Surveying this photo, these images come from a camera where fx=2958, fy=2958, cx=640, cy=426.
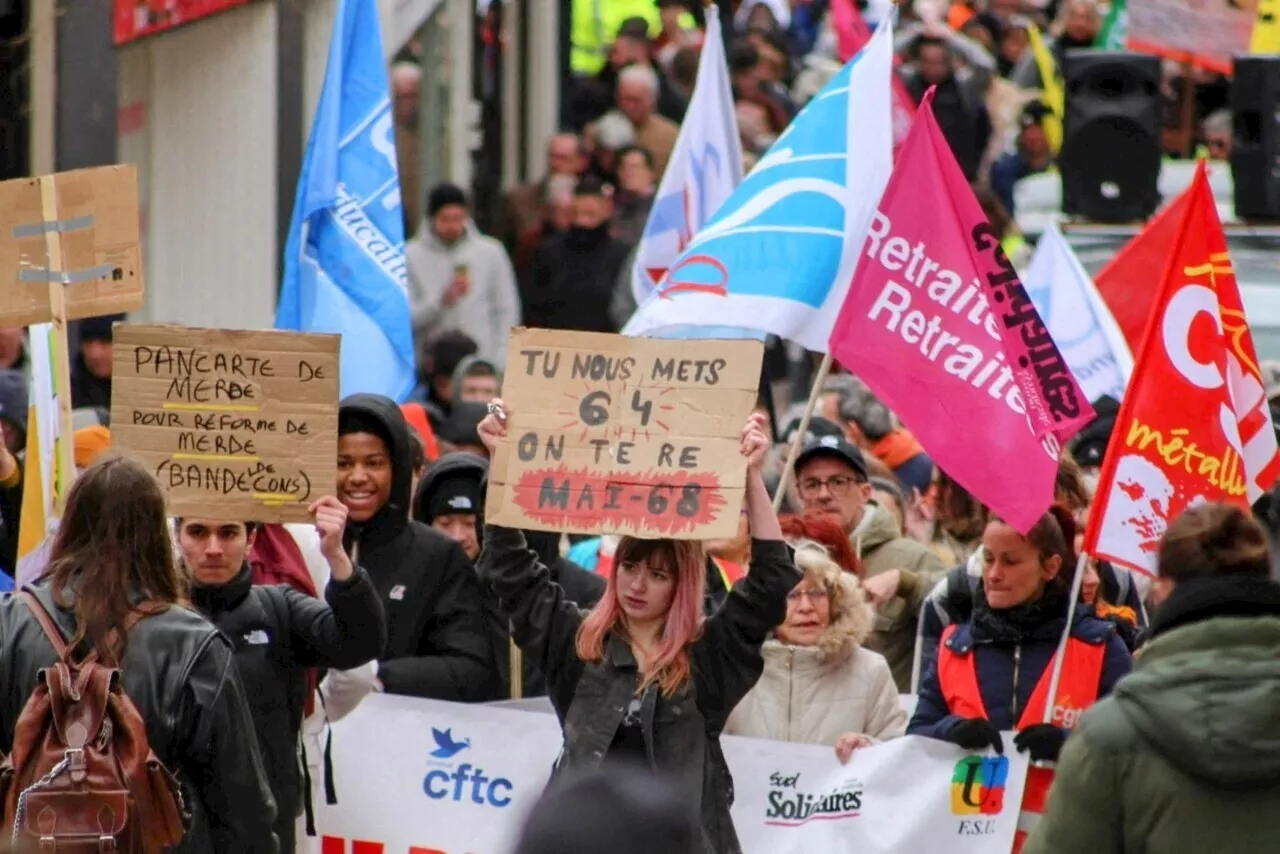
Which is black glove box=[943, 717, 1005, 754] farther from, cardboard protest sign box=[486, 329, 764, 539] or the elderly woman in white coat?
cardboard protest sign box=[486, 329, 764, 539]

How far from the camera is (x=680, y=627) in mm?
6652

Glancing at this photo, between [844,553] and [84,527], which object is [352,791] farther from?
[84,527]

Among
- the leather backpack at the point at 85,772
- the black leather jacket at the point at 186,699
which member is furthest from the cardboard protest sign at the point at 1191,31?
the leather backpack at the point at 85,772

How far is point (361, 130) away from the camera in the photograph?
10.8 metres

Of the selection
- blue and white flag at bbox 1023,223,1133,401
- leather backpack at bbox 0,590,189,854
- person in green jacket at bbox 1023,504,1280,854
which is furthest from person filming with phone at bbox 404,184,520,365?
person in green jacket at bbox 1023,504,1280,854

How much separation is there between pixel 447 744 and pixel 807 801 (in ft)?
3.48

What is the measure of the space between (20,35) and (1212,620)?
10.0 metres

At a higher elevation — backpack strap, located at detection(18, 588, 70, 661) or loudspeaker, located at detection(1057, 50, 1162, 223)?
loudspeaker, located at detection(1057, 50, 1162, 223)

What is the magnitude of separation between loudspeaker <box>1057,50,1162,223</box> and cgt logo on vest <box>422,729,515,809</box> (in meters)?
7.65

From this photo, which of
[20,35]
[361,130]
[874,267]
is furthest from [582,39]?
[874,267]

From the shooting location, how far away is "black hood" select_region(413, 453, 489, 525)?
888cm

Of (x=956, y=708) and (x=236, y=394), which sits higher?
(x=236, y=394)

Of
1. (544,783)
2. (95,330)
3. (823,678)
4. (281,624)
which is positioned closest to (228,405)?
(281,624)

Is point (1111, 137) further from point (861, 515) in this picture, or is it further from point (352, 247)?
point (861, 515)
